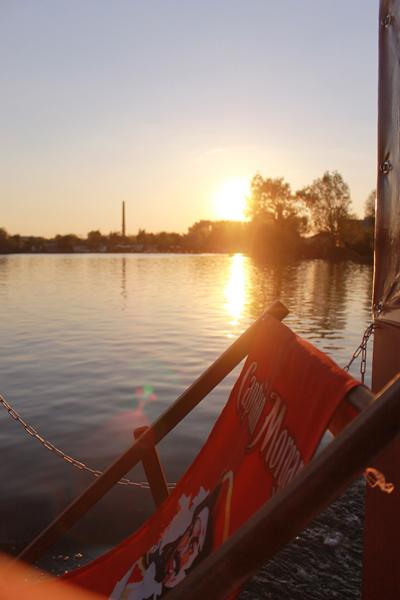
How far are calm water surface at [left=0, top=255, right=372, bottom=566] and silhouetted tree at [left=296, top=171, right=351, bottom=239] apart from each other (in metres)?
55.5

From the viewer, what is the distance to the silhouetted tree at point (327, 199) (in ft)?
250

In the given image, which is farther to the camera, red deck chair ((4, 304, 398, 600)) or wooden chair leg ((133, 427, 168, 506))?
wooden chair leg ((133, 427, 168, 506))

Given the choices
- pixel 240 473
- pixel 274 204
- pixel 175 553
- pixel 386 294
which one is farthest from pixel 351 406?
pixel 274 204

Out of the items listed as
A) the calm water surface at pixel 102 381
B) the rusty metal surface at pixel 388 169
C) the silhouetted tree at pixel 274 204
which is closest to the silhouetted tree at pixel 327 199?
the silhouetted tree at pixel 274 204

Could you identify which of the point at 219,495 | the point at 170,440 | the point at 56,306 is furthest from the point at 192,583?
the point at 56,306

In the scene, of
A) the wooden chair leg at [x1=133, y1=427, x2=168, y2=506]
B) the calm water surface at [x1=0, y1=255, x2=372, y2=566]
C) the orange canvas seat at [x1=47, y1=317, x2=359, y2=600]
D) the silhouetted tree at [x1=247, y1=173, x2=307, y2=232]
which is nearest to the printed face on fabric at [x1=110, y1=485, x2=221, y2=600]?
the orange canvas seat at [x1=47, y1=317, x2=359, y2=600]

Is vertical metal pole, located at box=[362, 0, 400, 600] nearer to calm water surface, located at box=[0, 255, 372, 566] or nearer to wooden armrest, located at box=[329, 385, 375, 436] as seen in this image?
wooden armrest, located at box=[329, 385, 375, 436]

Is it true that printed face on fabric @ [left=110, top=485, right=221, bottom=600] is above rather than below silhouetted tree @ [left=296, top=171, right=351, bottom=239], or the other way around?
below

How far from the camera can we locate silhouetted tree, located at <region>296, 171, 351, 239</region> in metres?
76.2

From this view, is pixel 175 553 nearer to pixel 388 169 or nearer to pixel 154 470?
pixel 154 470

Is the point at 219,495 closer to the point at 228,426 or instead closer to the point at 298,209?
the point at 228,426

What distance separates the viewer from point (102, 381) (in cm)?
956

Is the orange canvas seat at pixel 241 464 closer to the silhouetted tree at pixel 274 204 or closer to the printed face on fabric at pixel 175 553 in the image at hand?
the printed face on fabric at pixel 175 553

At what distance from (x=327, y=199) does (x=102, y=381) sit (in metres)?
72.3
